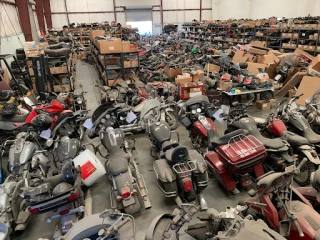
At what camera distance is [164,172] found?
2545 millimetres

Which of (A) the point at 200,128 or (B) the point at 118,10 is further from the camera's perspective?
(B) the point at 118,10

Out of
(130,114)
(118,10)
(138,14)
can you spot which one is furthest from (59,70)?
(138,14)

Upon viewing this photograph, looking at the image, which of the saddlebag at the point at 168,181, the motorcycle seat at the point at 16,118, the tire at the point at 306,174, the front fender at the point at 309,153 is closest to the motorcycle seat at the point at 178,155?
the saddlebag at the point at 168,181

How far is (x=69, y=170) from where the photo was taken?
89.3 inches

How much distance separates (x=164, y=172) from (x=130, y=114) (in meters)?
1.64

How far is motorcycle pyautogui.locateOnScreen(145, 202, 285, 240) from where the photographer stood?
1532 mm

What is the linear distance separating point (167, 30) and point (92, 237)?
1916cm

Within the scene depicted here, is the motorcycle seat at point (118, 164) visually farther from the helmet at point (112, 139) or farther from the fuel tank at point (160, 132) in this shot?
the fuel tank at point (160, 132)

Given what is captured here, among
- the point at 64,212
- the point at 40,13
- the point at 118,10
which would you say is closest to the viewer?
the point at 64,212

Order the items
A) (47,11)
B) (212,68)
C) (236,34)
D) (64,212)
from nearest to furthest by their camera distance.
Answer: (64,212)
(212,68)
(236,34)
(47,11)

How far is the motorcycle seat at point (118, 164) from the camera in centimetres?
261

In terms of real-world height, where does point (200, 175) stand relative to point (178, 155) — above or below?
below

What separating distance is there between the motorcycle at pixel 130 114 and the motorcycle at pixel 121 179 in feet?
1.75

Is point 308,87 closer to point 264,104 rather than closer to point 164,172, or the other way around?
point 264,104
